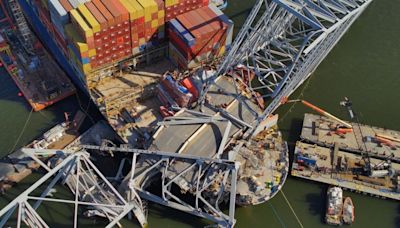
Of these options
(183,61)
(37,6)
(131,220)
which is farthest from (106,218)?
(37,6)

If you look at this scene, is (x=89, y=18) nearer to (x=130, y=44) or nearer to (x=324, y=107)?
(x=130, y=44)

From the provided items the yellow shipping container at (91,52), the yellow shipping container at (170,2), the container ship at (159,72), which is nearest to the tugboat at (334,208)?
the container ship at (159,72)

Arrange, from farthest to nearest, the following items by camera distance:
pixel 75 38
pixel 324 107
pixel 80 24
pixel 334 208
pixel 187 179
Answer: pixel 324 107, pixel 75 38, pixel 80 24, pixel 334 208, pixel 187 179

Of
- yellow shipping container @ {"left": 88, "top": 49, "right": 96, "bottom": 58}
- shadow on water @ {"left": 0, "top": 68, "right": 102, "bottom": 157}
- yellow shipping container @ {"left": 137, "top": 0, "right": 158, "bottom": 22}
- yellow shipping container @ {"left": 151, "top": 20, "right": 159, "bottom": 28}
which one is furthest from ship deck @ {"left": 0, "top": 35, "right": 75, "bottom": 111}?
yellow shipping container @ {"left": 137, "top": 0, "right": 158, "bottom": 22}

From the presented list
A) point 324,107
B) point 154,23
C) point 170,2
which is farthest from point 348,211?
point 170,2

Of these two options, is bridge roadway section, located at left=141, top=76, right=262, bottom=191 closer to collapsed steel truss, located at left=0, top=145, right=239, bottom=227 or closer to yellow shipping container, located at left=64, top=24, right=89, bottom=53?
collapsed steel truss, located at left=0, top=145, right=239, bottom=227

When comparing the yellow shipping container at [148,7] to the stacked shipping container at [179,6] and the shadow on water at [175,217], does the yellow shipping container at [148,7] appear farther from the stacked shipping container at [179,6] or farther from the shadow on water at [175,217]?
the shadow on water at [175,217]
